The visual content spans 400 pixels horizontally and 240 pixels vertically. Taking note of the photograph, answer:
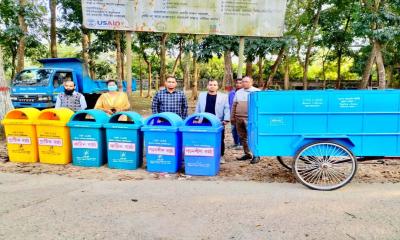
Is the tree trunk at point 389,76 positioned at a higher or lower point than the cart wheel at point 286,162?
higher

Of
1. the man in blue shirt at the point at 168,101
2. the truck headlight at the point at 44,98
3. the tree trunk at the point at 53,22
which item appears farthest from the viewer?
the tree trunk at the point at 53,22

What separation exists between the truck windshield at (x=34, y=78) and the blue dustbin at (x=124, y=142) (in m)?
8.23

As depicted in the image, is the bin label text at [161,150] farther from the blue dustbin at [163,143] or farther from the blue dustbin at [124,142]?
the blue dustbin at [124,142]

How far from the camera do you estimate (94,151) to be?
6.29 meters

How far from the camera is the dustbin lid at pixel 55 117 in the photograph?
20.7 feet

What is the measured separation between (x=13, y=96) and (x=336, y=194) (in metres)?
12.2

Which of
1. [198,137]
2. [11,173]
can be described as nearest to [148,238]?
[198,137]

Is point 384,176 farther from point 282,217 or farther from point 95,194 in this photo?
point 95,194

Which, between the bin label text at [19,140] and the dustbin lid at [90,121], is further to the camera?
the bin label text at [19,140]

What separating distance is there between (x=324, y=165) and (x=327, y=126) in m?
0.57

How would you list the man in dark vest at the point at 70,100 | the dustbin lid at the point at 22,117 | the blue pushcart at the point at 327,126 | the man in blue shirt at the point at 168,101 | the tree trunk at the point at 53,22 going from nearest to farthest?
the blue pushcart at the point at 327,126 → the dustbin lid at the point at 22,117 → the man in blue shirt at the point at 168,101 → the man in dark vest at the point at 70,100 → the tree trunk at the point at 53,22

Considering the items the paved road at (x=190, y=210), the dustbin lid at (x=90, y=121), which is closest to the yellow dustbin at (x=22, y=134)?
the dustbin lid at (x=90, y=121)

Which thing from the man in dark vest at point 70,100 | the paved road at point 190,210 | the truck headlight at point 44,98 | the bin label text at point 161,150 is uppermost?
the man in dark vest at point 70,100

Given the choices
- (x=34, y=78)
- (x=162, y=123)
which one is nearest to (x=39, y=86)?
(x=34, y=78)
